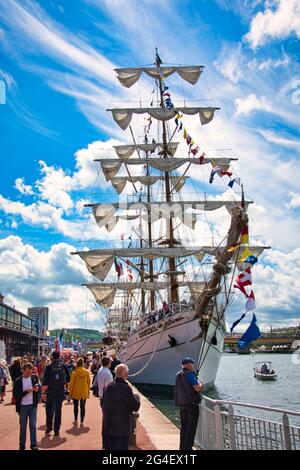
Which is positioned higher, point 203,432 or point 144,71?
point 144,71

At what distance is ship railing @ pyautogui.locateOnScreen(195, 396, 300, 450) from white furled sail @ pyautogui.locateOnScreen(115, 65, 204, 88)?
3519 centimetres

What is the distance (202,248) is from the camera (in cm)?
3484

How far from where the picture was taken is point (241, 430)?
6547mm

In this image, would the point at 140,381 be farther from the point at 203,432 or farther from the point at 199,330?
the point at 203,432

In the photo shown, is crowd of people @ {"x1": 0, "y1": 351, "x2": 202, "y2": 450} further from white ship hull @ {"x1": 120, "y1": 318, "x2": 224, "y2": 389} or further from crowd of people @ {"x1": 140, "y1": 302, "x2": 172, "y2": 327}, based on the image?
crowd of people @ {"x1": 140, "y1": 302, "x2": 172, "y2": 327}

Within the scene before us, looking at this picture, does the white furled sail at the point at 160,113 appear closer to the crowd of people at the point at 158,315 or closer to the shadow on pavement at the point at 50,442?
the crowd of people at the point at 158,315

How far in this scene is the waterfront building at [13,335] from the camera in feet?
144

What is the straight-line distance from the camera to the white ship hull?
85.6 ft

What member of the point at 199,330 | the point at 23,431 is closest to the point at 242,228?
the point at 199,330

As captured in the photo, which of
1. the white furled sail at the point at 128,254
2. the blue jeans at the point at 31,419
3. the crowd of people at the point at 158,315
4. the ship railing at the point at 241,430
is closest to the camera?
the ship railing at the point at 241,430

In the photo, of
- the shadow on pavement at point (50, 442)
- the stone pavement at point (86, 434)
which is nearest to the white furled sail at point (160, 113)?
the stone pavement at point (86, 434)

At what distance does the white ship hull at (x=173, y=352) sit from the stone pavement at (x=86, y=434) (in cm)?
1305

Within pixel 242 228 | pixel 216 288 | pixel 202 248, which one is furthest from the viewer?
pixel 202 248
